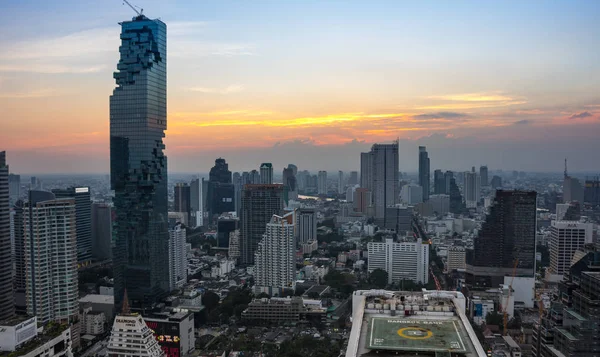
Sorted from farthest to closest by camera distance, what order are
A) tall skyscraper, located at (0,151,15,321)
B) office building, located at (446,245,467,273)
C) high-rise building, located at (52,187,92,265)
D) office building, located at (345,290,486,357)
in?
high-rise building, located at (52,187,92,265)
office building, located at (446,245,467,273)
tall skyscraper, located at (0,151,15,321)
office building, located at (345,290,486,357)

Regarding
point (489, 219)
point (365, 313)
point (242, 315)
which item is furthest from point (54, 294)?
point (489, 219)

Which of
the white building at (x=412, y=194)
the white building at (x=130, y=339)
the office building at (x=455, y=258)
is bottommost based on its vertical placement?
the office building at (x=455, y=258)

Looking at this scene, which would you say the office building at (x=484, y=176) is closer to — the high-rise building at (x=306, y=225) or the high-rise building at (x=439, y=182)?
the high-rise building at (x=439, y=182)

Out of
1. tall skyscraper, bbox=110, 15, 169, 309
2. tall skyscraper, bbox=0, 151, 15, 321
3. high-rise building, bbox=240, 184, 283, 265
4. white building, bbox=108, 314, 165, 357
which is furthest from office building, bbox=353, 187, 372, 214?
white building, bbox=108, 314, 165, 357

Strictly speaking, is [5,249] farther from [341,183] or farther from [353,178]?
[353,178]

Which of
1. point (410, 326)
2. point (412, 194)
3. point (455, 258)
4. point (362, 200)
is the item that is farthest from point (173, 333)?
point (412, 194)

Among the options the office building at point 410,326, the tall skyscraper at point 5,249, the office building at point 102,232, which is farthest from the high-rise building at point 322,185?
the office building at point 410,326

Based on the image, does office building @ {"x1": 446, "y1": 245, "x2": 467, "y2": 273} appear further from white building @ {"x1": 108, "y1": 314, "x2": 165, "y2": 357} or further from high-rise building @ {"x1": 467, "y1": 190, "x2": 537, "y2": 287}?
white building @ {"x1": 108, "y1": 314, "x2": 165, "y2": 357}
